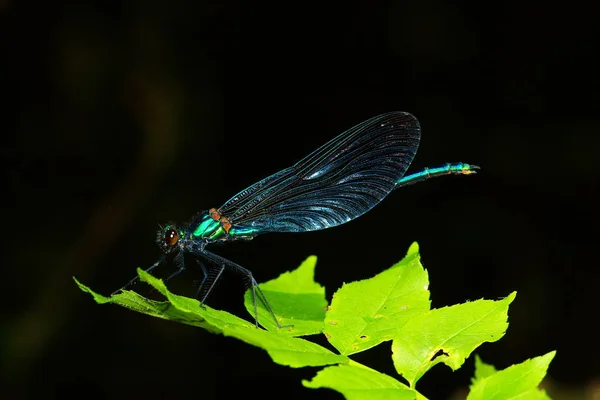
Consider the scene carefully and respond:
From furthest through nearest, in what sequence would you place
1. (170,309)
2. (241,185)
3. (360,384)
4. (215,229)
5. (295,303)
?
1. (241,185)
2. (215,229)
3. (295,303)
4. (170,309)
5. (360,384)

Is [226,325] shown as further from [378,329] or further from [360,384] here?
[378,329]

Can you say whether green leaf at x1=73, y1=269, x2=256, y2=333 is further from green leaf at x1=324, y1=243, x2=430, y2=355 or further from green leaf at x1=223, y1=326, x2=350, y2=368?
green leaf at x1=324, y1=243, x2=430, y2=355

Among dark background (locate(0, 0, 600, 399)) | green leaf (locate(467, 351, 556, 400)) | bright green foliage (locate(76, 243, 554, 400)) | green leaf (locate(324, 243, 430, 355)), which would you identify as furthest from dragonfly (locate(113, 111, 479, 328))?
dark background (locate(0, 0, 600, 399))

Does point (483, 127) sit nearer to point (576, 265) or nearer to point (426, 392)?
point (576, 265)

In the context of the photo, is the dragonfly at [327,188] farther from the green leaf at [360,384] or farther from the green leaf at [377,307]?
the green leaf at [360,384]

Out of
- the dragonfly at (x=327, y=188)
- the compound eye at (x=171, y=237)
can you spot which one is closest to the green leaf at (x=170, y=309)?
the compound eye at (x=171, y=237)

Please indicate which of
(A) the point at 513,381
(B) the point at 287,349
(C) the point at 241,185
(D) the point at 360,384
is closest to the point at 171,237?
(B) the point at 287,349
